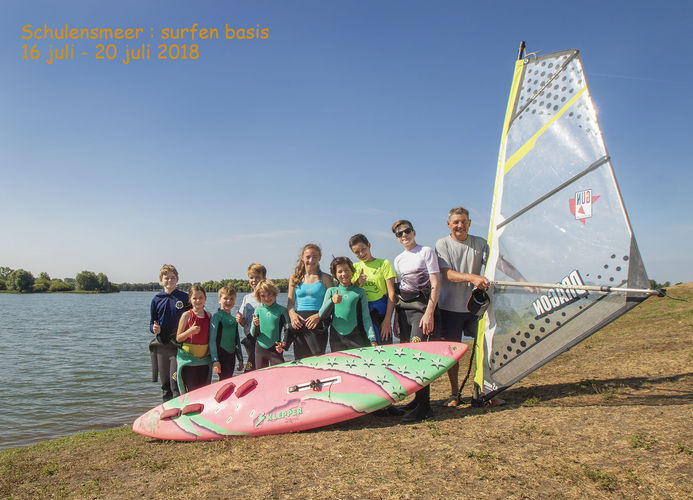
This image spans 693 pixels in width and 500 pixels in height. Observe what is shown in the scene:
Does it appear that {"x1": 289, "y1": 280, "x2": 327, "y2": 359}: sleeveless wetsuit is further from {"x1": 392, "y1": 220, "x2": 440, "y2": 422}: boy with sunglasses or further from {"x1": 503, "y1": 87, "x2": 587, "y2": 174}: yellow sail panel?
{"x1": 503, "y1": 87, "x2": 587, "y2": 174}: yellow sail panel

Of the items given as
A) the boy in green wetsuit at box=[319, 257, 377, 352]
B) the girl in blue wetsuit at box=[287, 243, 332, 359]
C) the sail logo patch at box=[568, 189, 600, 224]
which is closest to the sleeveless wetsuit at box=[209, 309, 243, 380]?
the girl in blue wetsuit at box=[287, 243, 332, 359]

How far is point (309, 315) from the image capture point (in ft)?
16.2

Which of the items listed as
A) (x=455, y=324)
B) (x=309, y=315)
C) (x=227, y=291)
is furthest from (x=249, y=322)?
(x=455, y=324)

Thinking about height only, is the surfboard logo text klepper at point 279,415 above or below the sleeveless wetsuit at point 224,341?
below

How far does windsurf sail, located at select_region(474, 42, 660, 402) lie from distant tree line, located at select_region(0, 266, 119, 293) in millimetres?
108623

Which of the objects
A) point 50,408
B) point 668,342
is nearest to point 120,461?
point 50,408

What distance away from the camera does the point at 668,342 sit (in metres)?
6.84

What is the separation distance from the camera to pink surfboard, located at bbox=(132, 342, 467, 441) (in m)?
4.14

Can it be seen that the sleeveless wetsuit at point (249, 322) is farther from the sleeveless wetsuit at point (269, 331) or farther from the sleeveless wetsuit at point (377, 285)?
the sleeveless wetsuit at point (377, 285)

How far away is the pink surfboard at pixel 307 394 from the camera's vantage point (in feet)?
13.6

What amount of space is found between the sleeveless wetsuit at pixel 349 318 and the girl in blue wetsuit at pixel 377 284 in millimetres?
163

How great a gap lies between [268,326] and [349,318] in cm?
98

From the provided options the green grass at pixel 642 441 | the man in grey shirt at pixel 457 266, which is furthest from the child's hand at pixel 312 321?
the green grass at pixel 642 441

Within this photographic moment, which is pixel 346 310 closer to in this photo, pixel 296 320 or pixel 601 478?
pixel 296 320
